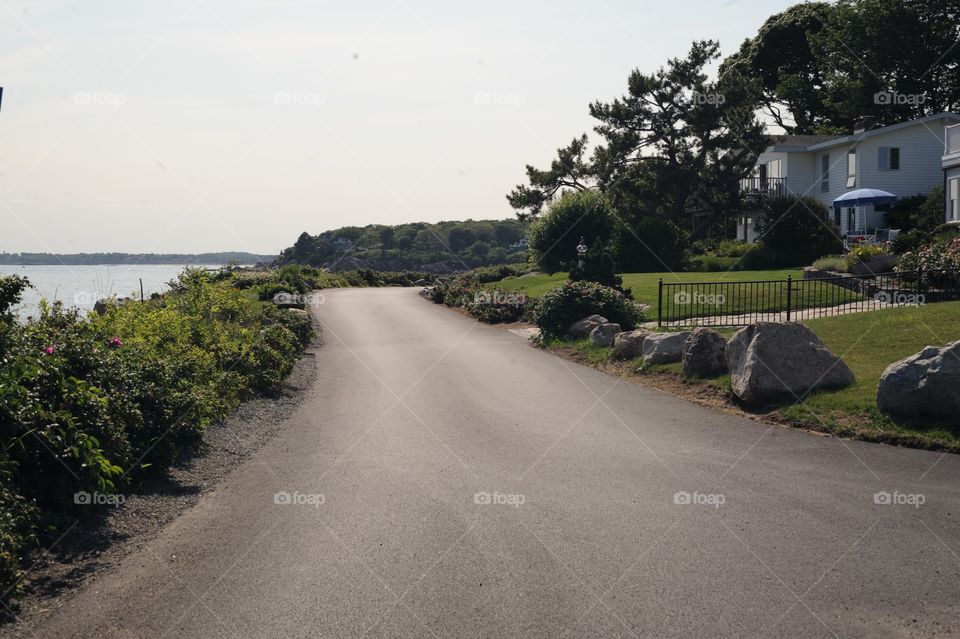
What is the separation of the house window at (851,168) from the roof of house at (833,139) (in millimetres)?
662

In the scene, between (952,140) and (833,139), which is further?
(833,139)

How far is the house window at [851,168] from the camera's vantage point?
4478cm

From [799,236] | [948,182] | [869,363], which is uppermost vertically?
[948,182]

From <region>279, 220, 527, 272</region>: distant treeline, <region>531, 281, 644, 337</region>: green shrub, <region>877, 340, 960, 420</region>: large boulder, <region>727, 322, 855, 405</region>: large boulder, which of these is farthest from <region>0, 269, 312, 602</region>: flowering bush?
<region>279, 220, 527, 272</region>: distant treeline

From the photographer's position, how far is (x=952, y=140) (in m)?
35.7

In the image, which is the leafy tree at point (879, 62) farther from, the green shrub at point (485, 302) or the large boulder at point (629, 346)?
the large boulder at point (629, 346)

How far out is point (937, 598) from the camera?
5.81m

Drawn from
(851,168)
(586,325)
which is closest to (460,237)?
(851,168)

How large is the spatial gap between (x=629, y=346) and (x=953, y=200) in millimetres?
23690

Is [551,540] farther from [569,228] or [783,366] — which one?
[569,228]

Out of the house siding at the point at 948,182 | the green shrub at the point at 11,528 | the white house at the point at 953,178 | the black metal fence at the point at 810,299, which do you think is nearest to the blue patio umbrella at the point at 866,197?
the white house at the point at 953,178

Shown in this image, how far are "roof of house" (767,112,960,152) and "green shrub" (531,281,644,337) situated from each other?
2815 centimetres

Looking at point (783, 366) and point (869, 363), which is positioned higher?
point (783, 366)

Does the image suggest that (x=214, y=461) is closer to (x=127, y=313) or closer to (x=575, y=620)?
(x=127, y=313)
